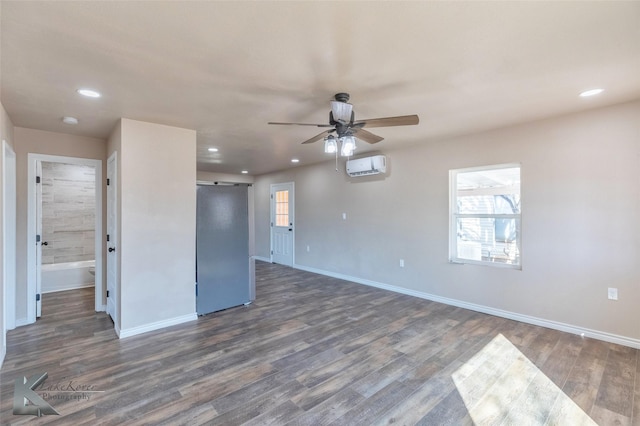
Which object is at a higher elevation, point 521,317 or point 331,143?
point 331,143

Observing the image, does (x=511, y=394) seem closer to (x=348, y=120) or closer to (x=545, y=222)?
(x=545, y=222)

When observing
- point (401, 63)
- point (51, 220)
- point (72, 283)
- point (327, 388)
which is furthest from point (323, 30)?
point (51, 220)

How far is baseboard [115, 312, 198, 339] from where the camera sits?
3.21 meters

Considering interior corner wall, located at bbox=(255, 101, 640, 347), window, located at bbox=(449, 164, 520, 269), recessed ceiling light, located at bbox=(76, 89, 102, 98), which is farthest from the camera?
window, located at bbox=(449, 164, 520, 269)

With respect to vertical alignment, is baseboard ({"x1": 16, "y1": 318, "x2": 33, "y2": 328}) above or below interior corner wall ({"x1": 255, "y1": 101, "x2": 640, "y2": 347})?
below

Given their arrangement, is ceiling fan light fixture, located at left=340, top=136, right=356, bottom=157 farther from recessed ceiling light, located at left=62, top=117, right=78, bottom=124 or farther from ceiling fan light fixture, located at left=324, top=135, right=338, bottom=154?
recessed ceiling light, located at left=62, top=117, right=78, bottom=124

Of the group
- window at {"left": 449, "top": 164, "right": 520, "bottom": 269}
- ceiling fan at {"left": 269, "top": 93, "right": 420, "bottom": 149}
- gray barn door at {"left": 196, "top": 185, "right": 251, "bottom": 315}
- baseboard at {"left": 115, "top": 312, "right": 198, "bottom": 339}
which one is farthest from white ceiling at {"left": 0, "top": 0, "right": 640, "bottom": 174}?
baseboard at {"left": 115, "top": 312, "right": 198, "bottom": 339}

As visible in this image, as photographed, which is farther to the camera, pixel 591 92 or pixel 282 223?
pixel 282 223

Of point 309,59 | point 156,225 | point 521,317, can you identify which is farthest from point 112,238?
point 521,317

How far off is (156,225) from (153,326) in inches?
46.6

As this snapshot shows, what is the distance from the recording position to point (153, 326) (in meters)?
3.40

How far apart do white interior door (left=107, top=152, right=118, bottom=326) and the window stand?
14.7ft

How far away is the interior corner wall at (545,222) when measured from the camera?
299 cm

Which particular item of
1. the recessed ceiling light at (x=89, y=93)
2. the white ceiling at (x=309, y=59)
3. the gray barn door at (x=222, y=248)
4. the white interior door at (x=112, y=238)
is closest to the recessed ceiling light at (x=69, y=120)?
the white ceiling at (x=309, y=59)
